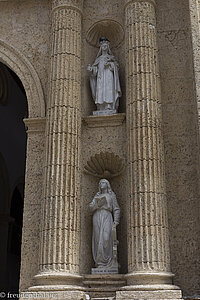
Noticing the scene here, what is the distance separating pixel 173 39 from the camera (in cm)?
1091

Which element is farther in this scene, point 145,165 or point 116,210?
point 116,210

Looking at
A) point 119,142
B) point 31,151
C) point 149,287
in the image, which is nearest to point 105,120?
point 119,142

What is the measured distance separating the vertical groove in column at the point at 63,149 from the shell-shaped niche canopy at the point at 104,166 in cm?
40

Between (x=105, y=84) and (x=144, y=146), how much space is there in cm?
195

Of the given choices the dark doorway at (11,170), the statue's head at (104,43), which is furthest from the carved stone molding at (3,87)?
the statue's head at (104,43)

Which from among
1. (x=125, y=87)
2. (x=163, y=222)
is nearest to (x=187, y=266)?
(x=163, y=222)

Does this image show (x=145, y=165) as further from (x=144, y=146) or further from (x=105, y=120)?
(x=105, y=120)

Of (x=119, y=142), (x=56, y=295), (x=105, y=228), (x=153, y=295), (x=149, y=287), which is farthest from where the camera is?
(x=119, y=142)

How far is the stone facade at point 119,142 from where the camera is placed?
9.03m

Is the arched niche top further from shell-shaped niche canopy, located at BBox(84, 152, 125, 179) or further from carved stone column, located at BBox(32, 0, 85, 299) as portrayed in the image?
shell-shaped niche canopy, located at BBox(84, 152, 125, 179)

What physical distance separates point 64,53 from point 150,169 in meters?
3.36

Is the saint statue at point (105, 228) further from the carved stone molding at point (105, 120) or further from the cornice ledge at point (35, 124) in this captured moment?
the cornice ledge at point (35, 124)

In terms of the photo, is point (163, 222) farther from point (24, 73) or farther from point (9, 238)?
point (9, 238)

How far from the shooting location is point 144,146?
31.3ft
